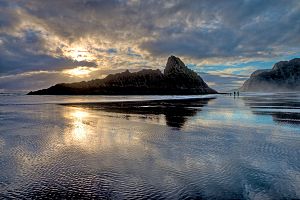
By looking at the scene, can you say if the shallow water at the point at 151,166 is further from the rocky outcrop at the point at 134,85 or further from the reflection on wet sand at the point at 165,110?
the rocky outcrop at the point at 134,85

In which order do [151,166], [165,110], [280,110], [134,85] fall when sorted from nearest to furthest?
[151,166] → [280,110] → [165,110] → [134,85]

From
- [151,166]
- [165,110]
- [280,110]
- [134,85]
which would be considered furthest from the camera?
[134,85]

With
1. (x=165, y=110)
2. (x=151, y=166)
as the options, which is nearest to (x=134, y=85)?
(x=165, y=110)

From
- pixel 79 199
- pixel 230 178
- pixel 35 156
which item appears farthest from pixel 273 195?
pixel 35 156

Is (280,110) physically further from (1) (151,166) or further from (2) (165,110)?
(1) (151,166)

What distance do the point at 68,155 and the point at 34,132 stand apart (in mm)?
6901

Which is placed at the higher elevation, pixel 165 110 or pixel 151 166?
pixel 165 110

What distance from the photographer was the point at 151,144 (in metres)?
11.8

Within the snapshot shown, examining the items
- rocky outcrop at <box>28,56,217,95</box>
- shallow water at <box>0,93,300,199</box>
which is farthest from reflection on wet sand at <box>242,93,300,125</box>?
rocky outcrop at <box>28,56,217,95</box>

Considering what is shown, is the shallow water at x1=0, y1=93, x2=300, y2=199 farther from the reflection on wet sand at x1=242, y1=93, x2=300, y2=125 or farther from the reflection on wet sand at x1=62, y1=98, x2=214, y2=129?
the reflection on wet sand at x1=242, y1=93, x2=300, y2=125

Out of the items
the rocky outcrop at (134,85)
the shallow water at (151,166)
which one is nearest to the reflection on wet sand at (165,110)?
the shallow water at (151,166)

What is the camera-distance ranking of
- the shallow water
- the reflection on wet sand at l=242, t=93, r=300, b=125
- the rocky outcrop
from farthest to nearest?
the rocky outcrop, the reflection on wet sand at l=242, t=93, r=300, b=125, the shallow water

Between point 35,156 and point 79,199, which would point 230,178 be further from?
point 35,156

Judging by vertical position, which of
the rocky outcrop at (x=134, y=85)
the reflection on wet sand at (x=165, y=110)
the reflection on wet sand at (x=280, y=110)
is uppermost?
the rocky outcrop at (x=134, y=85)
